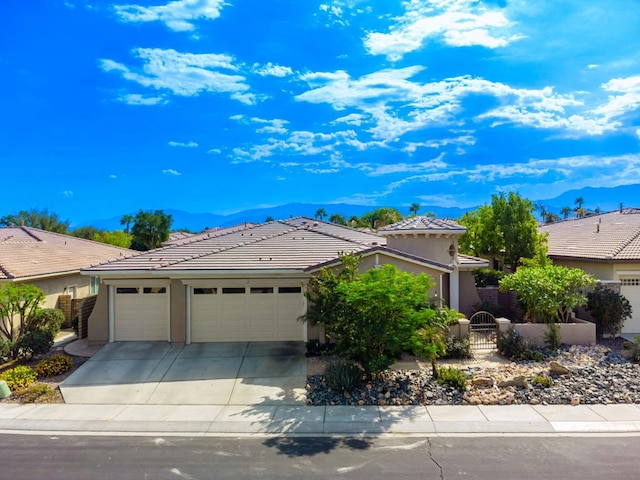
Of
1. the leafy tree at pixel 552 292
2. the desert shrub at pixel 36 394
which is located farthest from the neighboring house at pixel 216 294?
the desert shrub at pixel 36 394

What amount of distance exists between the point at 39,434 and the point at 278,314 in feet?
27.1

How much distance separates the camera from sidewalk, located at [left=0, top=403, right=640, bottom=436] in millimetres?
9859

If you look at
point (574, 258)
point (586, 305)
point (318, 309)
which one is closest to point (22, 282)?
point (318, 309)

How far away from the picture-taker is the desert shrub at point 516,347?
14.0 m

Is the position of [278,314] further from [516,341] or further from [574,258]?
[574,258]

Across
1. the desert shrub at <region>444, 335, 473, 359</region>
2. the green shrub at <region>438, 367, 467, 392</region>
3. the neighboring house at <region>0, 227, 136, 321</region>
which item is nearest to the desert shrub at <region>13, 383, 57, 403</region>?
the neighboring house at <region>0, 227, 136, 321</region>

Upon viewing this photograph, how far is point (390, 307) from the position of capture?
11.3 metres

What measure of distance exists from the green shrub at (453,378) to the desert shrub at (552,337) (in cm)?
438

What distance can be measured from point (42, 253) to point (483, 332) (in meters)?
22.4

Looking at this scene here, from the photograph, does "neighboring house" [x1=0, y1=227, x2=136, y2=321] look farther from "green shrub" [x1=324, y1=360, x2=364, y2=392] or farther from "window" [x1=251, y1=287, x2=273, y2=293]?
"green shrub" [x1=324, y1=360, x2=364, y2=392]

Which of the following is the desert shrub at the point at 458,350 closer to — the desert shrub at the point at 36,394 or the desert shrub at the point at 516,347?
the desert shrub at the point at 516,347

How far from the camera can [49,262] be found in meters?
21.7

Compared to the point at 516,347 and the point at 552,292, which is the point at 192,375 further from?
the point at 552,292

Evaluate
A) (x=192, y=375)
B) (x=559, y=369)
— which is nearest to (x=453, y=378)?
(x=559, y=369)
